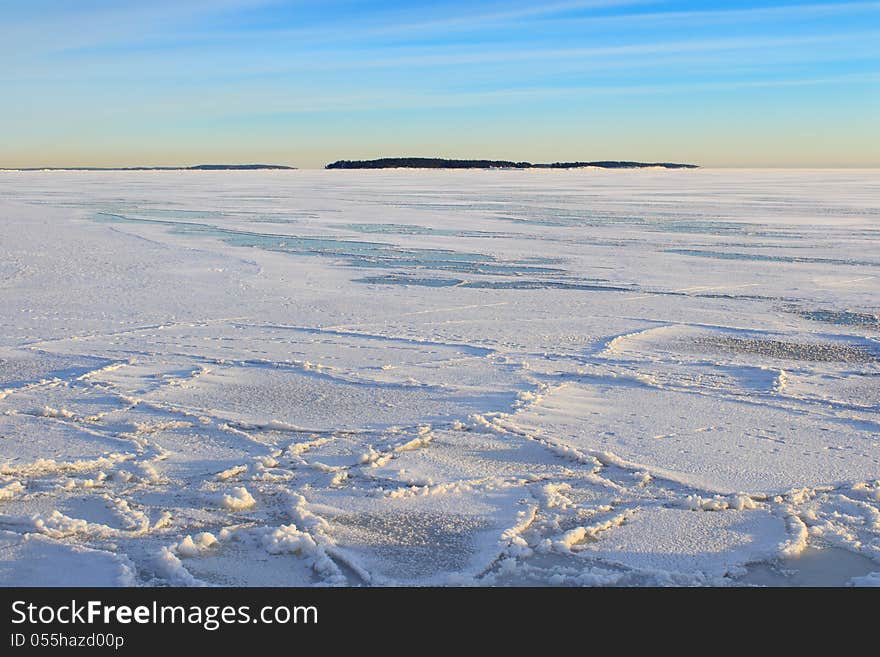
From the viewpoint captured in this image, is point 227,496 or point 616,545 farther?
point 227,496

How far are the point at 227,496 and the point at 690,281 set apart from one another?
668 cm

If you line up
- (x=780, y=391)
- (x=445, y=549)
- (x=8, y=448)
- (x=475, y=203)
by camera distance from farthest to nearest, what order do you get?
1. (x=475, y=203)
2. (x=780, y=391)
3. (x=8, y=448)
4. (x=445, y=549)

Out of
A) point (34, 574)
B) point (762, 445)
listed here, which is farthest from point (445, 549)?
point (762, 445)

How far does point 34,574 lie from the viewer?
289cm

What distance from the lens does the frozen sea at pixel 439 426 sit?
3.09m

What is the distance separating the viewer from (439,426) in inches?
176

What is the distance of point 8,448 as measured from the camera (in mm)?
4062

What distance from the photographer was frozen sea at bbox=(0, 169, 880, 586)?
3.09 metres
